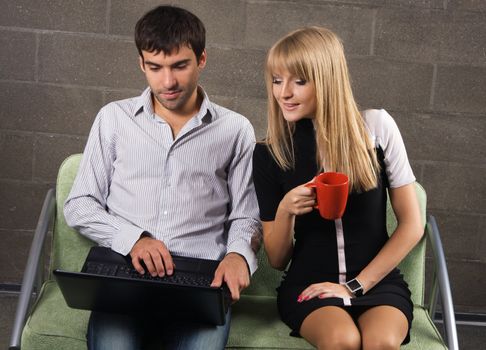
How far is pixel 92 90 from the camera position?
3.40 meters

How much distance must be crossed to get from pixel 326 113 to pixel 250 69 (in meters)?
1.12

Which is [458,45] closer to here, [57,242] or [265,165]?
[265,165]

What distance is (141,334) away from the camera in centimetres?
224

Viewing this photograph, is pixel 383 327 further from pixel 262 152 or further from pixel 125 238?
pixel 125 238

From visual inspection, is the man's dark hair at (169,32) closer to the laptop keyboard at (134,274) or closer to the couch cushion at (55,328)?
the laptop keyboard at (134,274)

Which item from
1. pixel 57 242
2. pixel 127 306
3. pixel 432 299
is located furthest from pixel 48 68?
pixel 432 299

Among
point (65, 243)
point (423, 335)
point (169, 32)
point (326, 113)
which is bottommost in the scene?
point (423, 335)

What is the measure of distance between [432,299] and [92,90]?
1.61 meters

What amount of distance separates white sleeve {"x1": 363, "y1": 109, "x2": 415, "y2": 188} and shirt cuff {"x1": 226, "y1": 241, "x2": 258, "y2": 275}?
46cm

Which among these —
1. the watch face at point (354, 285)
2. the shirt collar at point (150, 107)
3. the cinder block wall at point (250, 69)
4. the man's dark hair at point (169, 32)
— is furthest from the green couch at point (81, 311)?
the cinder block wall at point (250, 69)

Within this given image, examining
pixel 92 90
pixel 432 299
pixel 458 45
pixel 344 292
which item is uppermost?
pixel 458 45

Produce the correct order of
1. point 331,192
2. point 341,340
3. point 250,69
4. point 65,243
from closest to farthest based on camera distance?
point 331,192
point 341,340
point 65,243
point 250,69

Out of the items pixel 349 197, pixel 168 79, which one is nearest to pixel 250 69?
pixel 168 79

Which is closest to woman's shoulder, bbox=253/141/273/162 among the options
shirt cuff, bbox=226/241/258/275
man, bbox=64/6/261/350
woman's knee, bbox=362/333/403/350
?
man, bbox=64/6/261/350
